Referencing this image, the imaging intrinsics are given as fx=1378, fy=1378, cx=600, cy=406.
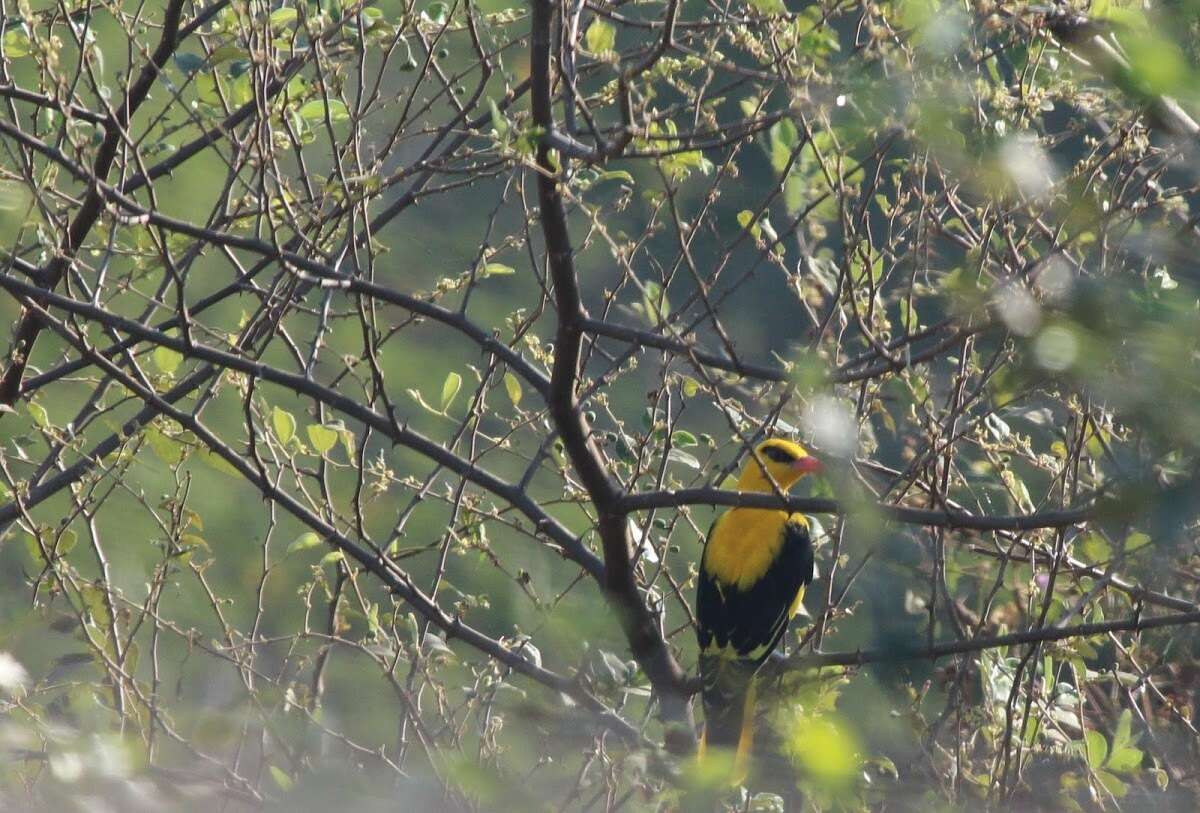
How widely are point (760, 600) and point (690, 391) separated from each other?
138 cm

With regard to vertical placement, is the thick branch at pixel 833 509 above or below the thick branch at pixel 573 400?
below

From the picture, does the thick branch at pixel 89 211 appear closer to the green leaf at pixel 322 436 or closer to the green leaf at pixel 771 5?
the green leaf at pixel 322 436

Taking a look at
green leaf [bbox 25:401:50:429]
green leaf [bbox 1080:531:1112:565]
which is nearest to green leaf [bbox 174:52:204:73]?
green leaf [bbox 25:401:50:429]

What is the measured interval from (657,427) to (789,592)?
1465 millimetres

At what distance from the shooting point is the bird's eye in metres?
4.05

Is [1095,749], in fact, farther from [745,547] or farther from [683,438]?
[745,547]

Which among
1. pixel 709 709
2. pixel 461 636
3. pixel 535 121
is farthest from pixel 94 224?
pixel 709 709

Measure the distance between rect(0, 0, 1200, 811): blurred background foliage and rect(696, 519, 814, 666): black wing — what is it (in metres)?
0.28

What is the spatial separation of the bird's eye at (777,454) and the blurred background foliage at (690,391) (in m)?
0.40

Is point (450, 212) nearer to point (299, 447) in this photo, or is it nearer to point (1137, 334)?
point (299, 447)

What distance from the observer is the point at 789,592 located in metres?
4.43

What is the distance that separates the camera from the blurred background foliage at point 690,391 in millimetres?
766

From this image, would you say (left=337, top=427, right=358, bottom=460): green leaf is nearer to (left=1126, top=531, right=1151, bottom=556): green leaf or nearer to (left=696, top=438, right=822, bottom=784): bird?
(left=696, top=438, right=822, bottom=784): bird

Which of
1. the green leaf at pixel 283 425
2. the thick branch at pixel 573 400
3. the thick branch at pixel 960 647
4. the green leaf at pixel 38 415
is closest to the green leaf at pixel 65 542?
the green leaf at pixel 38 415
